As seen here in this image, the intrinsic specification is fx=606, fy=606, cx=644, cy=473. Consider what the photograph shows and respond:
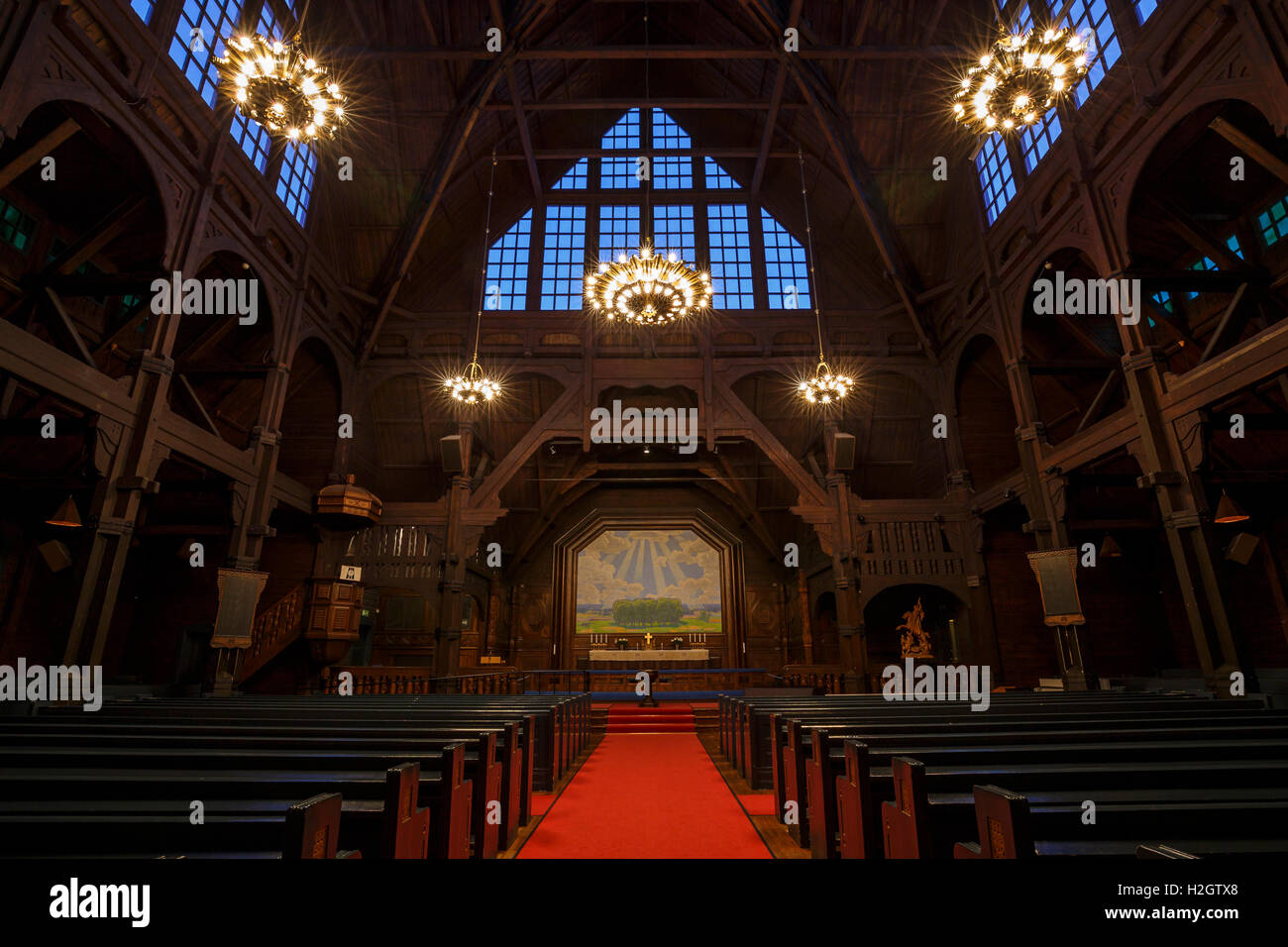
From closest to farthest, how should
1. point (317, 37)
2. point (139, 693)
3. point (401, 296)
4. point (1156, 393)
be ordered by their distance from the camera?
point (1156, 393) < point (139, 693) < point (317, 37) < point (401, 296)

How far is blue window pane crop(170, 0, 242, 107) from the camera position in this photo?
9.13m

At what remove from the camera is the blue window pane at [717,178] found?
17562 mm

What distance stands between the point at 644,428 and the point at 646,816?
11.5 m

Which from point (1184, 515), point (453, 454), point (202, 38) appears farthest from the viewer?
point (453, 454)

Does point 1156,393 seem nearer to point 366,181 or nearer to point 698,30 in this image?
point 698,30

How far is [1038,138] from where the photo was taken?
11359 mm

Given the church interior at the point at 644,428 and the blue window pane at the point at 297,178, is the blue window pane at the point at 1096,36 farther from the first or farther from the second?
Result: the blue window pane at the point at 297,178

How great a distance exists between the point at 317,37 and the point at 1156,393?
16.0 meters

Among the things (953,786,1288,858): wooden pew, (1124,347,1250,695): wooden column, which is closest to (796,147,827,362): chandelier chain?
(1124,347,1250,695): wooden column

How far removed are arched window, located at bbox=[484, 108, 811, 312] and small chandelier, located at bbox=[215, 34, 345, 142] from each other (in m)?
9.90

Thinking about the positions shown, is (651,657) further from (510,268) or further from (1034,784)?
(1034,784)

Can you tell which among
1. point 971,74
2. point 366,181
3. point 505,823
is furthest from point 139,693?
point 971,74

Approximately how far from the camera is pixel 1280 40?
6.73m

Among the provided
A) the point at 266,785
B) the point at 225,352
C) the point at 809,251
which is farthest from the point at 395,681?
the point at 809,251
